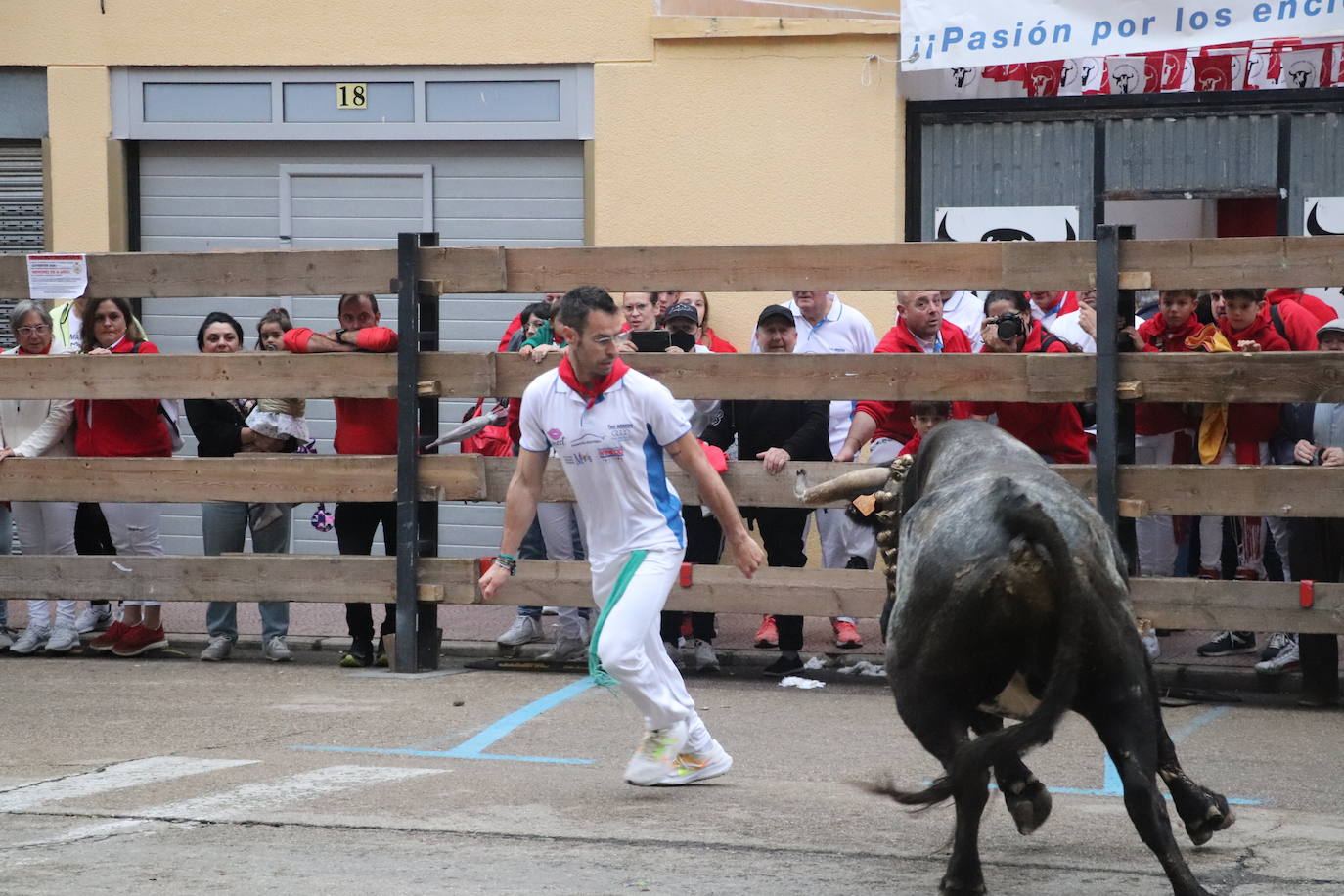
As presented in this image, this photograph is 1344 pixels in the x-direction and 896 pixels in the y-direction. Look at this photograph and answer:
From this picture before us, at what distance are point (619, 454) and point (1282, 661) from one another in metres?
4.34

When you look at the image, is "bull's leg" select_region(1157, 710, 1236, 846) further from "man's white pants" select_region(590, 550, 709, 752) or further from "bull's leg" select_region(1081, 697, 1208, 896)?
"man's white pants" select_region(590, 550, 709, 752)

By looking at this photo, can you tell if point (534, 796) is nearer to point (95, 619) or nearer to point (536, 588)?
point (536, 588)

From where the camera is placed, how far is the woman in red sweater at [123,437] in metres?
10.7

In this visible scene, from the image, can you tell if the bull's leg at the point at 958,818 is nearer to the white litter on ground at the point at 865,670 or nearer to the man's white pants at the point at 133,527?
the white litter on ground at the point at 865,670

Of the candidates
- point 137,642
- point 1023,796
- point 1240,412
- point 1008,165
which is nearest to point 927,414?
point 1240,412

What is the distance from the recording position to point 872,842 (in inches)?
232

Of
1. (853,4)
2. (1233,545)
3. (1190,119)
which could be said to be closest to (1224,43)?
(1190,119)

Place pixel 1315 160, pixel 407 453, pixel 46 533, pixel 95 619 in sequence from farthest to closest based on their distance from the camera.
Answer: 1. pixel 1315 160
2. pixel 95 619
3. pixel 46 533
4. pixel 407 453

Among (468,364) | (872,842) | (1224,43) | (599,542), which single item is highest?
(1224,43)

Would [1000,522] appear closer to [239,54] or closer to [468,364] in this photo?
[468,364]

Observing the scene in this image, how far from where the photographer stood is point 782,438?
10016 millimetres

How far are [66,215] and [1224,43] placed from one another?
899 centimetres

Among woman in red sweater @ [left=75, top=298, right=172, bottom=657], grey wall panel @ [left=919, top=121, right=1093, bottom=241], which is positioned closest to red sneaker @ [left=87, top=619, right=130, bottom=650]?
woman in red sweater @ [left=75, top=298, right=172, bottom=657]

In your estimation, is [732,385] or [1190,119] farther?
[1190,119]
